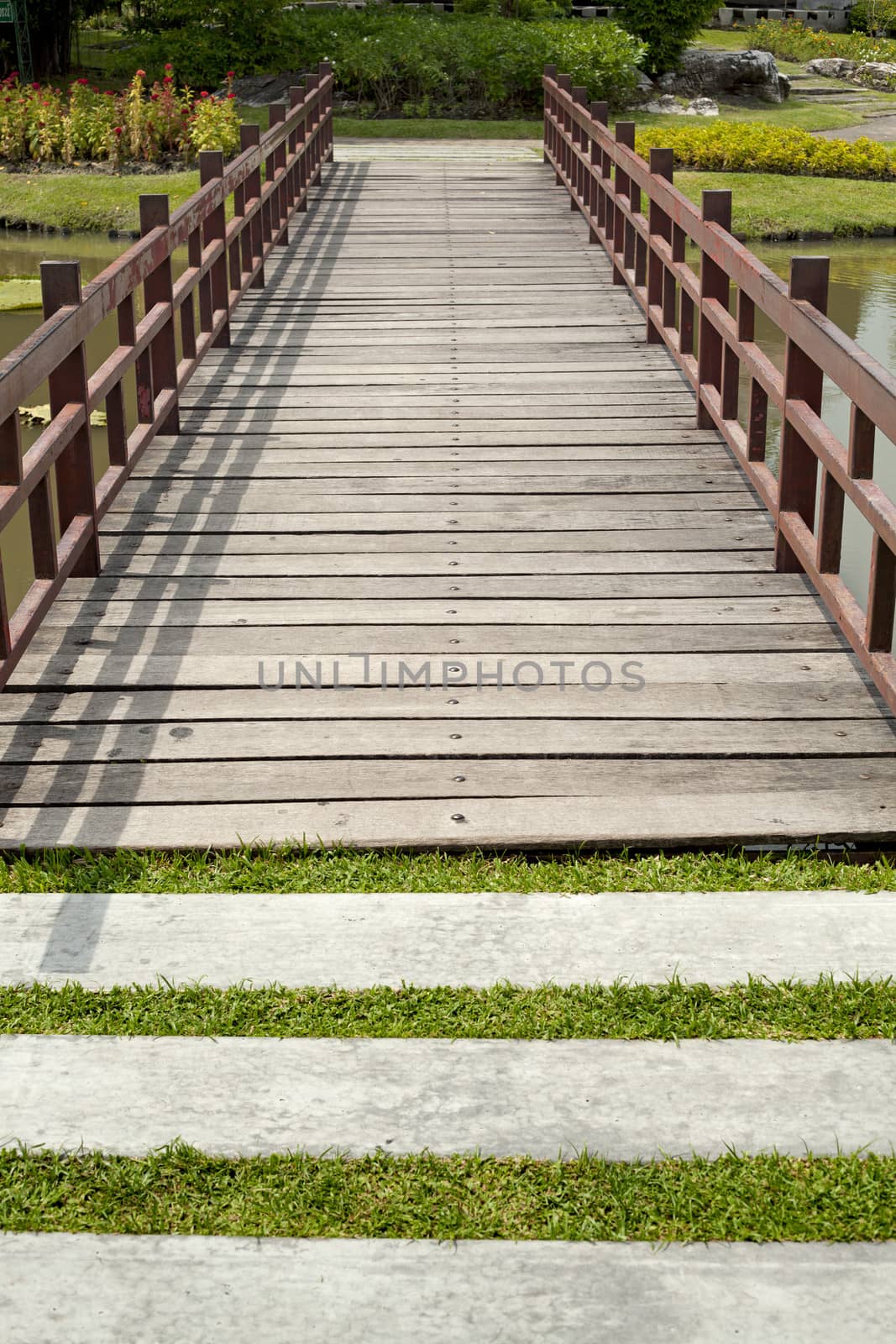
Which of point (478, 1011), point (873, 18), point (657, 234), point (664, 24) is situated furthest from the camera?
point (873, 18)

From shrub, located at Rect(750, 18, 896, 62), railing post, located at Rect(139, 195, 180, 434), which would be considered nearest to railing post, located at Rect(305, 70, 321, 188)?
railing post, located at Rect(139, 195, 180, 434)

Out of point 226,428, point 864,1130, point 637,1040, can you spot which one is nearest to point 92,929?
point 637,1040

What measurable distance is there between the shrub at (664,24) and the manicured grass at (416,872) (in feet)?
78.6

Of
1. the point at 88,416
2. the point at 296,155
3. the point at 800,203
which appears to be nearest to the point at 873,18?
the point at 800,203

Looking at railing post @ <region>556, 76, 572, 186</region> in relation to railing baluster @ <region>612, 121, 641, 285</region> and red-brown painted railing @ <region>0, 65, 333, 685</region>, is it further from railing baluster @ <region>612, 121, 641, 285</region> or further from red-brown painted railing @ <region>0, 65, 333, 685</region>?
red-brown painted railing @ <region>0, 65, 333, 685</region>

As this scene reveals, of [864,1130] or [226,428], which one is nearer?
[864,1130]

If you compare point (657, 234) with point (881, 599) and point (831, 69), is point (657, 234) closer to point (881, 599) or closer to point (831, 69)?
point (881, 599)

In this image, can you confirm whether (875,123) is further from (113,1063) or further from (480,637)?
(113,1063)

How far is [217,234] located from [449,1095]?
6.09 metres

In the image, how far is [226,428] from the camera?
6.92m

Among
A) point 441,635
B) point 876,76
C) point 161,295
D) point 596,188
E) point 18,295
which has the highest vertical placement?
point 876,76

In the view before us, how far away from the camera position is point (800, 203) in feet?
59.9

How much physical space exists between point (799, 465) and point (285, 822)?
7.55 ft

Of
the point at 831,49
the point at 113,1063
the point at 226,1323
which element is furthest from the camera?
the point at 831,49
